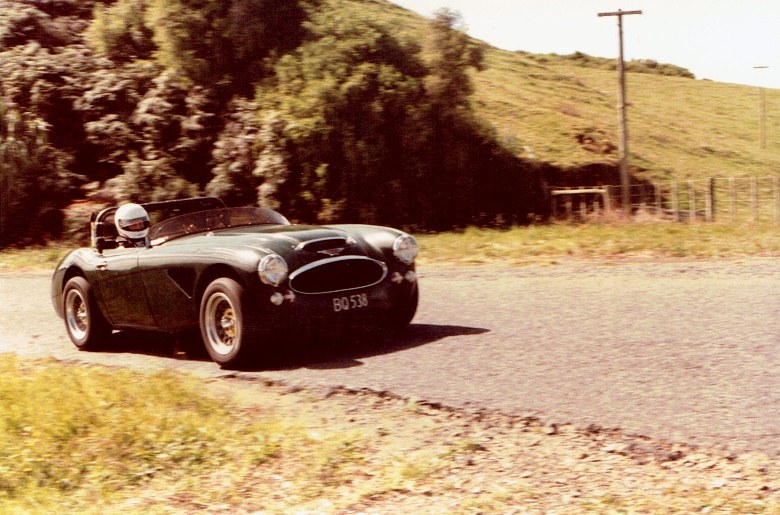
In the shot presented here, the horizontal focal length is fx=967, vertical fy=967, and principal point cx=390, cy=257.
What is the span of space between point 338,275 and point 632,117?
55.1 meters

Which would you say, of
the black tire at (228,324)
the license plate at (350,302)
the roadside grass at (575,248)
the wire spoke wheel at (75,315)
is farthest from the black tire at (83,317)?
the roadside grass at (575,248)

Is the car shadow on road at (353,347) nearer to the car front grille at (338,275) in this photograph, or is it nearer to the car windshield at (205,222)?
the car front grille at (338,275)

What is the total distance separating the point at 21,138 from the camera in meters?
24.8

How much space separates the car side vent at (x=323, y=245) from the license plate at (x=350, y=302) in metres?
0.42

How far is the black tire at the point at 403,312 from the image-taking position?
8188mm

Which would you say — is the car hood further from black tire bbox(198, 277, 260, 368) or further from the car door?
the car door

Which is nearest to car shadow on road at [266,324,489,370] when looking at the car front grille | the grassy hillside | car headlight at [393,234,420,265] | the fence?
the car front grille

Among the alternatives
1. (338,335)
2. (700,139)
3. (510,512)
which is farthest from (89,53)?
(700,139)

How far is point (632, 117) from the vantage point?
196 feet

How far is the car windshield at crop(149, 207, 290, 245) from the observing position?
840cm

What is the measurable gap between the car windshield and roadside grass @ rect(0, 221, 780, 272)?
21.8 ft

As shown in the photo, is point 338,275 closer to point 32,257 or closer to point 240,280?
point 240,280

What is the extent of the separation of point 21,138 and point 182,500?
886 inches

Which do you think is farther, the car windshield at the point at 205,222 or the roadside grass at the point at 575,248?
the roadside grass at the point at 575,248
